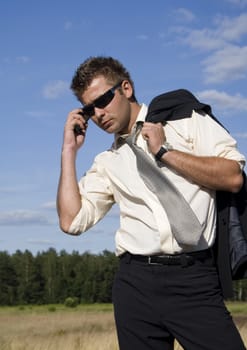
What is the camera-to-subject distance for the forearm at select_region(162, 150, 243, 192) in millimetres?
3615

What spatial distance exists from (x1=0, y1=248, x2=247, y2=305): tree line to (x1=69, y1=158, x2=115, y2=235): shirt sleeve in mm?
102580

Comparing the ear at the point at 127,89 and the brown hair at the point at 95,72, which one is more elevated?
the brown hair at the point at 95,72

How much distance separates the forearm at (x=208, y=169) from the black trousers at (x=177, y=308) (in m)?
0.39

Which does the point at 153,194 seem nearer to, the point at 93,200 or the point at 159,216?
the point at 159,216

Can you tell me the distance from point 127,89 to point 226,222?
35.7 inches

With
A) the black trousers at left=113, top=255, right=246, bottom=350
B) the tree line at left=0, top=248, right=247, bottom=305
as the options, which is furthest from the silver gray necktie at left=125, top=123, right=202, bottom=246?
the tree line at left=0, top=248, right=247, bottom=305

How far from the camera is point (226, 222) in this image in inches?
148

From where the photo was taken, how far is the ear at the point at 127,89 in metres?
4.01

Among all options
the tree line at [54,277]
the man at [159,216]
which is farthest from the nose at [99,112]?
the tree line at [54,277]

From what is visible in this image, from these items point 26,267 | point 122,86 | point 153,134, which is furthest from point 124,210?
point 26,267

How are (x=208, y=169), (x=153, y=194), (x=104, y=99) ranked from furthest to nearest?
(x=104, y=99) → (x=153, y=194) → (x=208, y=169)

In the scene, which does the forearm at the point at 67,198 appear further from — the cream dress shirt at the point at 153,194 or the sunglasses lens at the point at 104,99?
the sunglasses lens at the point at 104,99

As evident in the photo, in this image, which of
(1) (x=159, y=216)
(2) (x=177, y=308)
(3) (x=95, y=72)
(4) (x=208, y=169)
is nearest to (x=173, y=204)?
(1) (x=159, y=216)

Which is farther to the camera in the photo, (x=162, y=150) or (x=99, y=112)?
(x=99, y=112)
